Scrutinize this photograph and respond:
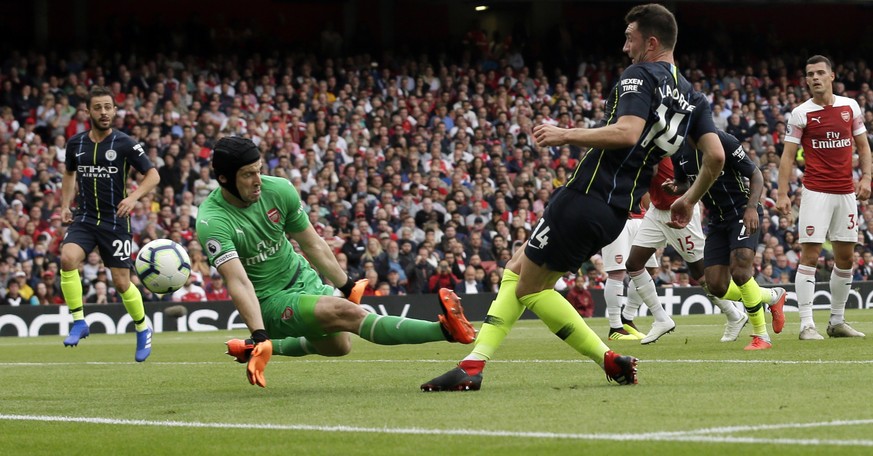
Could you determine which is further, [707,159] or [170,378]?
[170,378]

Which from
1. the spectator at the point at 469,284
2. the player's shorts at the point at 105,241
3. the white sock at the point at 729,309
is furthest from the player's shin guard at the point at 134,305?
the spectator at the point at 469,284

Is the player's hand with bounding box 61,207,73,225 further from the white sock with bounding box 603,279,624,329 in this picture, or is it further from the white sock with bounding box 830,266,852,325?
the white sock with bounding box 830,266,852,325

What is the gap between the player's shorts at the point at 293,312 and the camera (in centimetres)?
844

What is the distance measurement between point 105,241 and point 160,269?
2182 mm

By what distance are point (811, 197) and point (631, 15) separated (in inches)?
210

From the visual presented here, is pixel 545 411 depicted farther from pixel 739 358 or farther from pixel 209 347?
pixel 209 347

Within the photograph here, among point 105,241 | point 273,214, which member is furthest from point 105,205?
A: point 273,214

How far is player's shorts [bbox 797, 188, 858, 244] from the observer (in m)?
12.4

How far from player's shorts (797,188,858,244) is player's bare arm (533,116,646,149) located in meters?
5.50

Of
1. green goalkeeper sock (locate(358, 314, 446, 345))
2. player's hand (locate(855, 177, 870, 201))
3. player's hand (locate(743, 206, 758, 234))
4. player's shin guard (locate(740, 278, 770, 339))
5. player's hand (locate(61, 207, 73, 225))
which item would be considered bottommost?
player's shin guard (locate(740, 278, 770, 339))

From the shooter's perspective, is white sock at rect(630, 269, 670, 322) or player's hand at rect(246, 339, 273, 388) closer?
player's hand at rect(246, 339, 273, 388)

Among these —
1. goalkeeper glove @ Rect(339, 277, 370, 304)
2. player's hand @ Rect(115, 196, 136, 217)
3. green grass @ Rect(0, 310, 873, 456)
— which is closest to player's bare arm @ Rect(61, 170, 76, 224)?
player's hand @ Rect(115, 196, 136, 217)

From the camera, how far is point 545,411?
6562mm

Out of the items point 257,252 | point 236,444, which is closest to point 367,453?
point 236,444
